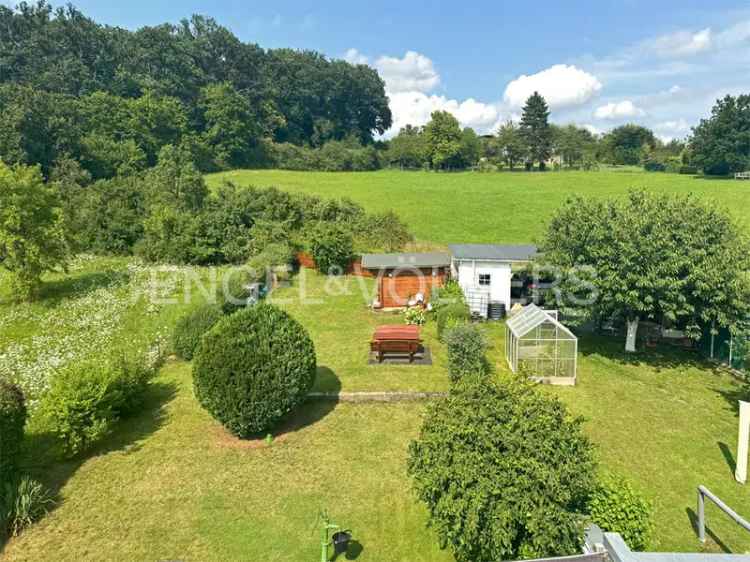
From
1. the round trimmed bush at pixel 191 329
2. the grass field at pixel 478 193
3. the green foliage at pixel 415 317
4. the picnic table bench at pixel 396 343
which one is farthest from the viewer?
the grass field at pixel 478 193

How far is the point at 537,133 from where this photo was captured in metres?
80.0

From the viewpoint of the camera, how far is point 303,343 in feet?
38.2

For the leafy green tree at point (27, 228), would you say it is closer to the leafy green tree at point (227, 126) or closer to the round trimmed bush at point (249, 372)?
the round trimmed bush at point (249, 372)

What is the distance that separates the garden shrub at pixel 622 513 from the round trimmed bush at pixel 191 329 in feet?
45.4

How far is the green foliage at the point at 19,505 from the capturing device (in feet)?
27.9

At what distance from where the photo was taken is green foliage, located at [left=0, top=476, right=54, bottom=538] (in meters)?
8.51

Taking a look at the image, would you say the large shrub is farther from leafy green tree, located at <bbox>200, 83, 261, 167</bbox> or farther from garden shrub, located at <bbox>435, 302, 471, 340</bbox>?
leafy green tree, located at <bbox>200, 83, 261, 167</bbox>

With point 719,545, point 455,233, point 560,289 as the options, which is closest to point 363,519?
point 719,545

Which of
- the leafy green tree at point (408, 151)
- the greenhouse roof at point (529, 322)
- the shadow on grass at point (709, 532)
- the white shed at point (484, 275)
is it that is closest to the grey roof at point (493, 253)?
the white shed at point (484, 275)

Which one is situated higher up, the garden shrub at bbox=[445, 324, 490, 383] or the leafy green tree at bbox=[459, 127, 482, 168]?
the leafy green tree at bbox=[459, 127, 482, 168]

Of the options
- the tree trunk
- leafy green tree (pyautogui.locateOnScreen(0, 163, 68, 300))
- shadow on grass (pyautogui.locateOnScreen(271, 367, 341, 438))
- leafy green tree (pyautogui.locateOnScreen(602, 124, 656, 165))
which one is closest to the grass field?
the tree trunk

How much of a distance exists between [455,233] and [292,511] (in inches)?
1184

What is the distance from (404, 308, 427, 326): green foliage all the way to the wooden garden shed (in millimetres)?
Result: 1780

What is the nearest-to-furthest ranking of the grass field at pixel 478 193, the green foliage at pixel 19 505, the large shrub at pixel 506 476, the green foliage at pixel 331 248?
the large shrub at pixel 506 476, the green foliage at pixel 19 505, the green foliage at pixel 331 248, the grass field at pixel 478 193
